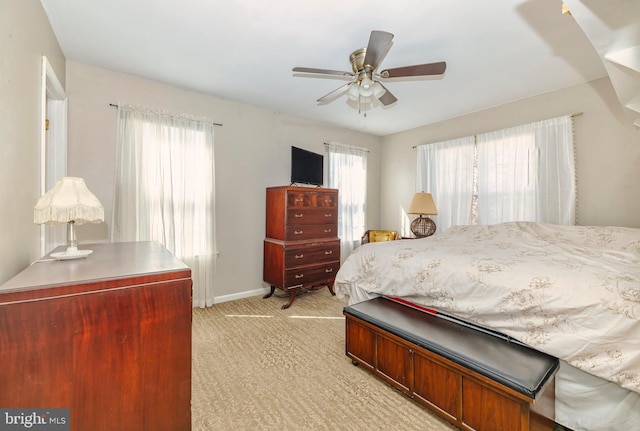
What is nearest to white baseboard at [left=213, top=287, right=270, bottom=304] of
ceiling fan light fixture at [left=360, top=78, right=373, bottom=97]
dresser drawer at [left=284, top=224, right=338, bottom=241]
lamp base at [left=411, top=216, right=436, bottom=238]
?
dresser drawer at [left=284, top=224, right=338, bottom=241]

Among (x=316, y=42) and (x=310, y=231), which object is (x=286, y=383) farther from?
(x=316, y=42)

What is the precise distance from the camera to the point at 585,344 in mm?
1418

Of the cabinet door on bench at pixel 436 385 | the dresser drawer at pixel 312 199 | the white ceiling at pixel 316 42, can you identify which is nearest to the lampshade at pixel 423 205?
Answer: the dresser drawer at pixel 312 199

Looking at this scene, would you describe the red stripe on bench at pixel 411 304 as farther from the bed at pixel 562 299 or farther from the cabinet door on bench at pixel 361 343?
the cabinet door on bench at pixel 361 343

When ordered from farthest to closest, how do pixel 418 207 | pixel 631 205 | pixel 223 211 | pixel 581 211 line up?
1. pixel 418 207
2. pixel 223 211
3. pixel 581 211
4. pixel 631 205

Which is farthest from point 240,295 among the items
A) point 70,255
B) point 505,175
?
point 505,175

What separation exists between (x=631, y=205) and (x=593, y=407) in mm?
2450

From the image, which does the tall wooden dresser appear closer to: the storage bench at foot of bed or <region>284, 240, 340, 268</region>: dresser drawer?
<region>284, 240, 340, 268</region>: dresser drawer

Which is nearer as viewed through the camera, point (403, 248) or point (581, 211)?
point (403, 248)

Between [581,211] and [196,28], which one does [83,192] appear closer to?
[196,28]

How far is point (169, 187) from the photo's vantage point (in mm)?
3176

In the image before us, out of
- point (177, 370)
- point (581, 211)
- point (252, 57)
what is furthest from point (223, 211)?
point (581, 211)

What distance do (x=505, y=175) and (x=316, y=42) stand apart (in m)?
2.96

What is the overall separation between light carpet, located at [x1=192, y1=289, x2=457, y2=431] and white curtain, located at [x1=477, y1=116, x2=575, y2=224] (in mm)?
2651
